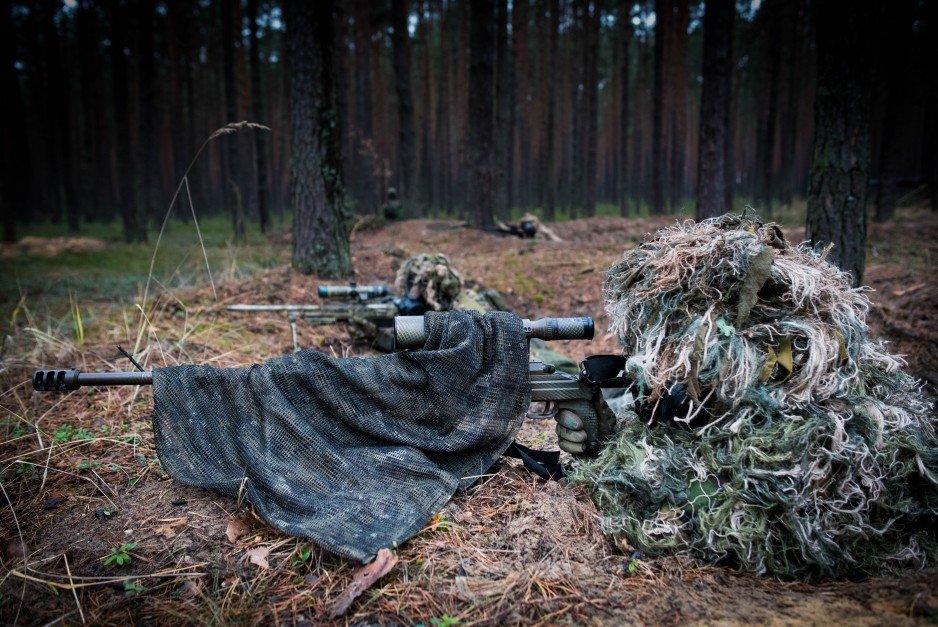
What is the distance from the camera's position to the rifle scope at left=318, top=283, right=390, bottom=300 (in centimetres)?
481

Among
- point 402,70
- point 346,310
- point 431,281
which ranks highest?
point 402,70

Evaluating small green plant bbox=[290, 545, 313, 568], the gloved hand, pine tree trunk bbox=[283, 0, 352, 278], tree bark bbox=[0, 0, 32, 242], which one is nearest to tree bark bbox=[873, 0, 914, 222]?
pine tree trunk bbox=[283, 0, 352, 278]

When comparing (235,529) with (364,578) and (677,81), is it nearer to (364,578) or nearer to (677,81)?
(364,578)

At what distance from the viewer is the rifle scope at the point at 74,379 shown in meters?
2.40

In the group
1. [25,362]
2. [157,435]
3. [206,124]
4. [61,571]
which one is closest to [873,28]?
[157,435]

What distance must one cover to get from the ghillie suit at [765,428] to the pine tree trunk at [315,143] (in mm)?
4875

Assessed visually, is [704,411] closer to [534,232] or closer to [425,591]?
[425,591]

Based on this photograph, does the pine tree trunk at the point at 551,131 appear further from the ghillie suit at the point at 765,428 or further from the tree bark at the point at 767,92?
the ghillie suit at the point at 765,428

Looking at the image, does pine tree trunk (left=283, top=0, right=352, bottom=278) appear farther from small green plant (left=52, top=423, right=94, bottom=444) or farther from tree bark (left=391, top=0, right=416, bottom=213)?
tree bark (left=391, top=0, right=416, bottom=213)

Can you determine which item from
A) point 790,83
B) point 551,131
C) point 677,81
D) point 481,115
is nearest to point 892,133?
point 481,115

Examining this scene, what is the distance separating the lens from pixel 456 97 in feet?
74.1

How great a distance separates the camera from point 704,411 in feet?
7.75

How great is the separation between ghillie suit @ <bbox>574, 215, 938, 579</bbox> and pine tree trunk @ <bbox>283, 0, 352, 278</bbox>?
487cm

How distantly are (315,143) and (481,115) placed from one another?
5.80 m
